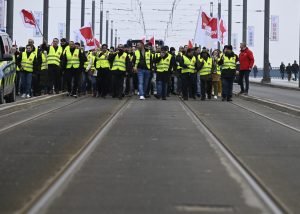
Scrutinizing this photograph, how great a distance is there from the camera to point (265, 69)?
145ft

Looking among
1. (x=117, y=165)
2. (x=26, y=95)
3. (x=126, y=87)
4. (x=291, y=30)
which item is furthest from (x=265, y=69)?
(x=117, y=165)

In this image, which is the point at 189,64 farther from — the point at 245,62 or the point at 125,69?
the point at 245,62

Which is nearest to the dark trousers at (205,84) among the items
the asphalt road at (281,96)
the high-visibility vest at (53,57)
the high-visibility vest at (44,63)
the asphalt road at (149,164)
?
the asphalt road at (281,96)

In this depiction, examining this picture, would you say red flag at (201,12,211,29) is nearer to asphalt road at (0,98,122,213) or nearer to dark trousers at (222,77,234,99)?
dark trousers at (222,77,234,99)

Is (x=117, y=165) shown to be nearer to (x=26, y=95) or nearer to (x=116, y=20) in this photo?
(x=26, y=95)

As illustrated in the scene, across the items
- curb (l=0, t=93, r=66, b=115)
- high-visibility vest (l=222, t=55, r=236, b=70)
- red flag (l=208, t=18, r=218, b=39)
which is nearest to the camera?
curb (l=0, t=93, r=66, b=115)

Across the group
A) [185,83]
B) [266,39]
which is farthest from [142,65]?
[266,39]

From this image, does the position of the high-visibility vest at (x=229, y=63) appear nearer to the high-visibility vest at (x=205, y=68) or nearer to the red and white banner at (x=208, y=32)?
the high-visibility vest at (x=205, y=68)

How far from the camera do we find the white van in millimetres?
16203

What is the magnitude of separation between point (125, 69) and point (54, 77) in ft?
7.81

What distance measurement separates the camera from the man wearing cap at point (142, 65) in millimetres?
21234

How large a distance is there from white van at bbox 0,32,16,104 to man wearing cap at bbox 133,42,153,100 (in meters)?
4.37

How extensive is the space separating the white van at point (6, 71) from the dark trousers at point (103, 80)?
4.14 metres

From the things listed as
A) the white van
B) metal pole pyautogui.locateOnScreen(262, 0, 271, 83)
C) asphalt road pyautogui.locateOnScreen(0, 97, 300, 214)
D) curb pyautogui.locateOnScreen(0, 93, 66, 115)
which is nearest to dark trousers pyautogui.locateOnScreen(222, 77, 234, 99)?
curb pyautogui.locateOnScreen(0, 93, 66, 115)
